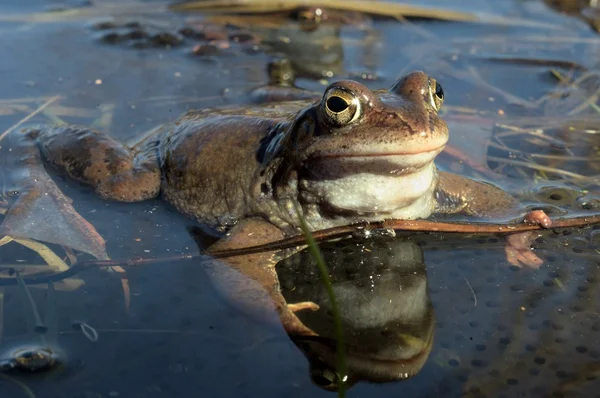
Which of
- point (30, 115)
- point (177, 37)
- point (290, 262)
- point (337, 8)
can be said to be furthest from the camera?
point (337, 8)

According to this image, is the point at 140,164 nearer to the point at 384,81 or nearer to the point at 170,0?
the point at 384,81

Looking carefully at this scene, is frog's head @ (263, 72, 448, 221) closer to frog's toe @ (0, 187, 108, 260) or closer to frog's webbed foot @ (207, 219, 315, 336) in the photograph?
frog's webbed foot @ (207, 219, 315, 336)

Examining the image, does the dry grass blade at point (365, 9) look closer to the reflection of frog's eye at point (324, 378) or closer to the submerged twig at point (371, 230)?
the submerged twig at point (371, 230)

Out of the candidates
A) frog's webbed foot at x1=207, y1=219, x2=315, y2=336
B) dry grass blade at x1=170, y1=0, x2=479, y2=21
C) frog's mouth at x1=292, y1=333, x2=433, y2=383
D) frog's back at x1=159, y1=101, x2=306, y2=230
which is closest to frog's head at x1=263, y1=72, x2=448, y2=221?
frog's back at x1=159, y1=101, x2=306, y2=230

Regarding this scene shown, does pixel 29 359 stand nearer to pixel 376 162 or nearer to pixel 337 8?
pixel 376 162

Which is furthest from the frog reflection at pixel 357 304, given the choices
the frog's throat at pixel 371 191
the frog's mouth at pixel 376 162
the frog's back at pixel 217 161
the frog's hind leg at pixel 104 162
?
the frog's hind leg at pixel 104 162

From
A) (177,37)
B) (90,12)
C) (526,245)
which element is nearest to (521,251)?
(526,245)
